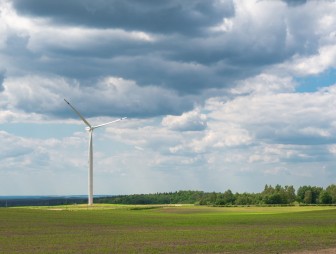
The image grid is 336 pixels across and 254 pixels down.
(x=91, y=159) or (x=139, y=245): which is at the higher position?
(x=91, y=159)

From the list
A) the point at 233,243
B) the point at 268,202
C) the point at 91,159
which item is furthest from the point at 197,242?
the point at 268,202

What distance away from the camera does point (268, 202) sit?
197375 millimetres

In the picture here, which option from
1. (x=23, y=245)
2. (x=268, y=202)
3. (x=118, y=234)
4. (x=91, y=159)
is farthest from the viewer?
(x=268, y=202)

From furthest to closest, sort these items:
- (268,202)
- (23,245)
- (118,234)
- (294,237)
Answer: (268,202) < (118,234) < (294,237) < (23,245)

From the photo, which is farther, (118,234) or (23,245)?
(118,234)

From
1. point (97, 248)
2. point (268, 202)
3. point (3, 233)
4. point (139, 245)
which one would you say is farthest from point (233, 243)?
point (268, 202)

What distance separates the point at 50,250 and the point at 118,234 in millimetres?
15664

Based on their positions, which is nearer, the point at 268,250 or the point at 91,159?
the point at 268,250

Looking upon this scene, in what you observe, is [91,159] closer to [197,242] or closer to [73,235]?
[73,235]

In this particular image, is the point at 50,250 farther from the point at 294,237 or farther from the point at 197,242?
the point at 294,237

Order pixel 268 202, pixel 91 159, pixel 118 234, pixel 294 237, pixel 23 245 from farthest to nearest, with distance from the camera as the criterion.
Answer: pixel 268 202 → pixel 91 159 → pixel 118 234 → pixel 294 237 → pixel 23 245

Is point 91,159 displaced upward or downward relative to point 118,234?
upward

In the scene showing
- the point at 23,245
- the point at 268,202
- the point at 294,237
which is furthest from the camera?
the point at 268,202

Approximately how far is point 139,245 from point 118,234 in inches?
463
